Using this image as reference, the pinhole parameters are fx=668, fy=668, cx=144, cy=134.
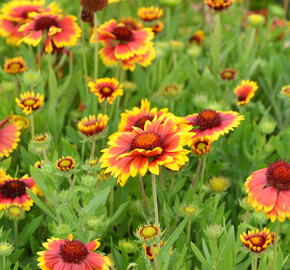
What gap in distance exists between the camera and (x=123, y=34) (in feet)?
7.84

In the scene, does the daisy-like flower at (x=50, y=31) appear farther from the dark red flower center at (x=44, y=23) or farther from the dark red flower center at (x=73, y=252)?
the dark red flower center at (x=73, y=252)

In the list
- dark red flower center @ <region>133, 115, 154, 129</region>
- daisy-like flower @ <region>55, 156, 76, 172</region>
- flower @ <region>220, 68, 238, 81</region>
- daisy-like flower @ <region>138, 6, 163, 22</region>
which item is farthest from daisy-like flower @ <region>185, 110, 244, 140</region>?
daisy-like flower @ <region>138, 6, 163, 22</region>

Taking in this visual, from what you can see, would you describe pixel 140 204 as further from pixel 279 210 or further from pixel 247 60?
pixel 247 60

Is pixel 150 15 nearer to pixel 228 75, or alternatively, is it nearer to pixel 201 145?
pixel 228 75

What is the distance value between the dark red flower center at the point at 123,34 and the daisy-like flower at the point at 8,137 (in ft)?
1.61

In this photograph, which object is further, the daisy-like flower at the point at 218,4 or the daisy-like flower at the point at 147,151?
the daisy-like flower at the point at 218,4

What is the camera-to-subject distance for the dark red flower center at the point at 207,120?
6.51ft

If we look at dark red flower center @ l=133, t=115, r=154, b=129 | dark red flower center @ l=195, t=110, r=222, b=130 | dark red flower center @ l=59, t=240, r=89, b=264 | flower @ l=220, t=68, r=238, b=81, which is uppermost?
dark red flower center @ l=195, t=110, r=222, b=130

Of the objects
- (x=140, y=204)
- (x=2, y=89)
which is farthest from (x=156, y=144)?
(x=2, y=89)

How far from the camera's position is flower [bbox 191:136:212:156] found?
6.28 ft

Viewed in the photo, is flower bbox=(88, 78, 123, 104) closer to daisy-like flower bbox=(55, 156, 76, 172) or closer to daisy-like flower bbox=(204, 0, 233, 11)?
daisy-like flower bbox=(55, 156, 76, 172)

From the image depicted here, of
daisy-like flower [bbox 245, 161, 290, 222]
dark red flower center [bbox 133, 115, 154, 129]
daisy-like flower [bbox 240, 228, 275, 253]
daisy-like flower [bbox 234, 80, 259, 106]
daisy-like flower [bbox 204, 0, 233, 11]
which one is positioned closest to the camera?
daisy-like flower [bbox 245, 161, 290, 222]

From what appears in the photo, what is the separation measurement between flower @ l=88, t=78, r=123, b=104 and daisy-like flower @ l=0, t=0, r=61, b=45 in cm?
45

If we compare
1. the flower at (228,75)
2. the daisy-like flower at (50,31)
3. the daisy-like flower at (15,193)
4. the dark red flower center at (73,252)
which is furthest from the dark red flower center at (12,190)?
the flower at (228,75)
